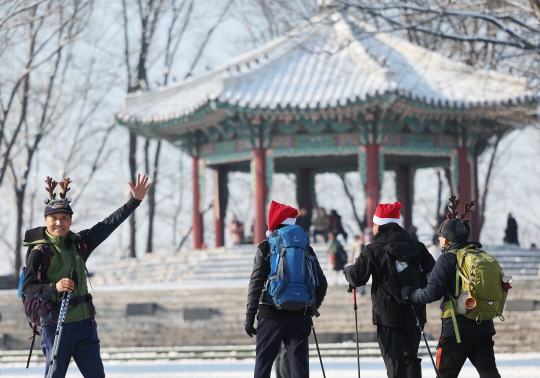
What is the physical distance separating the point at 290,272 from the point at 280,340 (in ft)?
1.51

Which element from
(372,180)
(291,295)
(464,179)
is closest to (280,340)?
(291,295)

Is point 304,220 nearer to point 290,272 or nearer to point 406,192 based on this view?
point 406,192

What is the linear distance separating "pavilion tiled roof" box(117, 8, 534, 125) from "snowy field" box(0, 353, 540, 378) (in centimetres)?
737

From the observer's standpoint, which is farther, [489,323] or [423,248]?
[423,248]

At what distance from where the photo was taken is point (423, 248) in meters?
6.31

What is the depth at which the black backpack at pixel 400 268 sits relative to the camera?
6.12 m

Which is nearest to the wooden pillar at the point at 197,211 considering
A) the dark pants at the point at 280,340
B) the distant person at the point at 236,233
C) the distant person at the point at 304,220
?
the distant person at the point at 236,233

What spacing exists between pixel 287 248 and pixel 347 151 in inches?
550

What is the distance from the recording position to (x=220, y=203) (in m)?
22.1

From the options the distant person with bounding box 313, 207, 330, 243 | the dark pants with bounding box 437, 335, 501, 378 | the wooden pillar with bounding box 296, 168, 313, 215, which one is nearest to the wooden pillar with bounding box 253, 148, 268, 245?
the distant person with bounding box 313, 207, 330, 243

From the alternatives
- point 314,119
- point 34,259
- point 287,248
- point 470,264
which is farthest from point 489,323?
point 314,119

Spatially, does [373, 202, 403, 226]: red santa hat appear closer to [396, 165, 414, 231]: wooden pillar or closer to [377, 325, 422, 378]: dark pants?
[377, 325, 422, 378]: dark pants

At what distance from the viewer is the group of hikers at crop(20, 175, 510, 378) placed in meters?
5.74

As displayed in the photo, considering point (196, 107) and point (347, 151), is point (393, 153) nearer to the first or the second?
point (347, 151)
